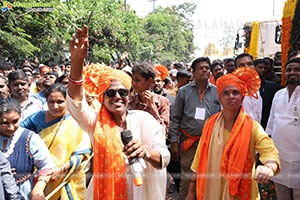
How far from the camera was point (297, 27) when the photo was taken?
5598 mm

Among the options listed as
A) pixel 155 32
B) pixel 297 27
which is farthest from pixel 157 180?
pixel 155 32

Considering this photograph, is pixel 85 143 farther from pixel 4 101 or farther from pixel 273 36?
pixel 273 36

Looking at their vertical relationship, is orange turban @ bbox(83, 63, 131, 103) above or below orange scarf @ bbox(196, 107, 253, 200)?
above

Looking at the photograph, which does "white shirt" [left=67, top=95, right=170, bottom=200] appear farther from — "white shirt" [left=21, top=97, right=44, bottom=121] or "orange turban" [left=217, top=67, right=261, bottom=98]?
"white shirt" [left=21, top=97, right=44, bottom=121]

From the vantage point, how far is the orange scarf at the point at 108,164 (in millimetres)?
2326

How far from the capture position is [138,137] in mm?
2438

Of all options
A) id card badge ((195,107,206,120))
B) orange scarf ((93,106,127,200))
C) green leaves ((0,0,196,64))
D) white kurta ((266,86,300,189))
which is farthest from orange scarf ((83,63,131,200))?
green leaves ((0,0,196,64))

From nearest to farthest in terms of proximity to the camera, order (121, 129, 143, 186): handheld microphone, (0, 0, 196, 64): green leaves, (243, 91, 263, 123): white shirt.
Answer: (121, 129, 143, 186): handheld microphone → (243, 91, 263, 123): white shirt → (0, 0, 196, 64): green leaves

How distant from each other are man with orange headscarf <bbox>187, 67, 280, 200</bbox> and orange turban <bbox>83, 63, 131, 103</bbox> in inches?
41.5

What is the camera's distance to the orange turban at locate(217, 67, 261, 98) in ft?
10.2

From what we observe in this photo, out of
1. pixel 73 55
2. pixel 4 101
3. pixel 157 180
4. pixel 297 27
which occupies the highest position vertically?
pixel 297 27

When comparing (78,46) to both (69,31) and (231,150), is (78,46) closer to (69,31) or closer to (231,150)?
(231,150)

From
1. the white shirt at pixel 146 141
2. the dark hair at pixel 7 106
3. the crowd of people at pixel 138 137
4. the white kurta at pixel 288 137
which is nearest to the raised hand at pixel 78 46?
the crowd of people at pixel 138 137

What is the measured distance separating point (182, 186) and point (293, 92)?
1.79 m
